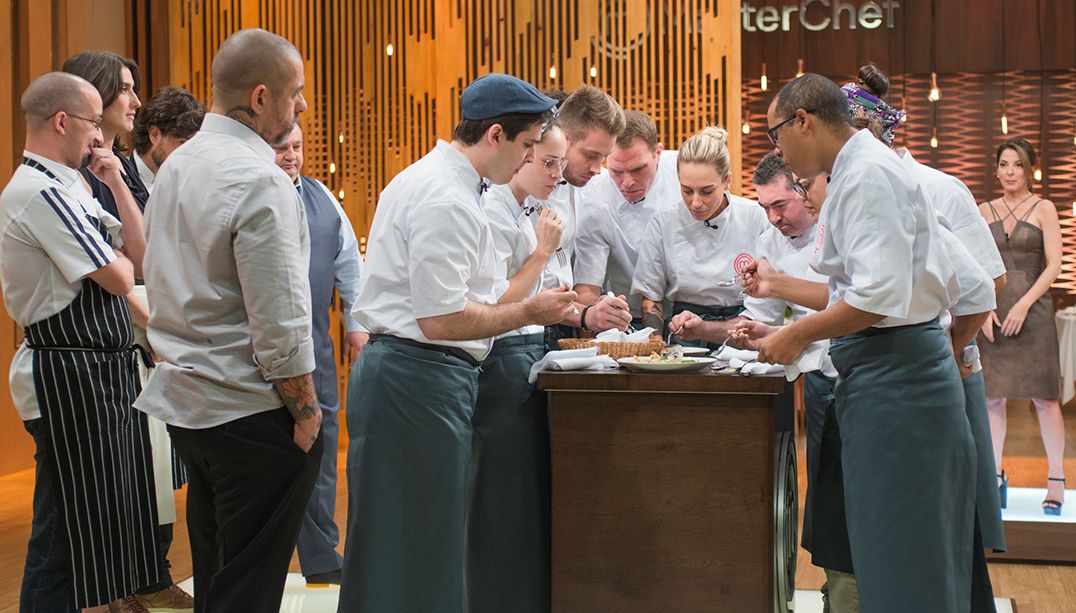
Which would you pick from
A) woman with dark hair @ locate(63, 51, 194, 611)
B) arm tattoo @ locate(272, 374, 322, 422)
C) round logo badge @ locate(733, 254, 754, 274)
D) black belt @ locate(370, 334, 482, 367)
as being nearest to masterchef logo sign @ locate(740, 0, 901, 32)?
round logo badge @ locate(733, 254, 754, 274)

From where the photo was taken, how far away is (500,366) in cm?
299

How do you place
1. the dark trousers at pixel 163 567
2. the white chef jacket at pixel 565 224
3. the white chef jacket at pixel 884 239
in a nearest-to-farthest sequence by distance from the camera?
the white chef jacket at pixel 884 239 < the dark trousers at pixel 163 567 < the white chef jacket at pixel 565 224

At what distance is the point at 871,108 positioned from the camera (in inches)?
113

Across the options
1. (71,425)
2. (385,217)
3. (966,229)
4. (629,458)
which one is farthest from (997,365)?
(71,425)

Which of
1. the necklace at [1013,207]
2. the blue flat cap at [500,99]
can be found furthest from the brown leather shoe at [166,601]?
the necklace at [1013,207]

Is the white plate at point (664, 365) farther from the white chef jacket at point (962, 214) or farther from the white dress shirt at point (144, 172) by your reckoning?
the white dress shirt at point (144, 172)

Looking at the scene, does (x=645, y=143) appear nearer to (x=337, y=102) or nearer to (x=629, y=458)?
(x=629, y=458)

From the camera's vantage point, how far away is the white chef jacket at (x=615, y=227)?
4.04 meters

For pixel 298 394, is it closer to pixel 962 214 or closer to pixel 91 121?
pixel 91 121

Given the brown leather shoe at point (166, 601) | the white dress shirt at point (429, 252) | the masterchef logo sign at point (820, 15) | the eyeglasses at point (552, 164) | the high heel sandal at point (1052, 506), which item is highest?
the masterchef logo sign at point (820, 15)

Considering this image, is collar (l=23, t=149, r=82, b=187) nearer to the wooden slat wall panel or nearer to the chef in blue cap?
the chef in blue cap

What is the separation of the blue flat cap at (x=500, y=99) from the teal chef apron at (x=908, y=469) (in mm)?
986

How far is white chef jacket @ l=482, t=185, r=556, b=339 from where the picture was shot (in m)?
3.02

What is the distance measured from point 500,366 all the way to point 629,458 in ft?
1.40
